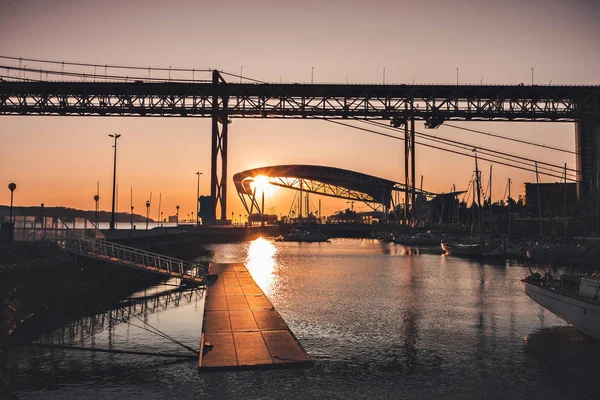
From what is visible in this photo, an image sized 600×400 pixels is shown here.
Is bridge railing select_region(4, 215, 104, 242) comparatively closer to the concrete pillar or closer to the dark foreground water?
the dark foreground water

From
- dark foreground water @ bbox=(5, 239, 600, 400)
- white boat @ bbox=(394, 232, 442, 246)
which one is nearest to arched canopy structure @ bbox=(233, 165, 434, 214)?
white boat @ bbox=(394, 232, 442, 246)

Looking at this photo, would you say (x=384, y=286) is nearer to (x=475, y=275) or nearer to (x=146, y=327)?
(x=475, y=275)

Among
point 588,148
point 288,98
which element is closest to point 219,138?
point 288,98

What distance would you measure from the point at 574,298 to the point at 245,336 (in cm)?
1241

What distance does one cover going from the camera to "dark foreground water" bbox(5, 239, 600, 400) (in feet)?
49.0

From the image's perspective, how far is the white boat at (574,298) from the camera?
19761mm

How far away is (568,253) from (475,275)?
22.7 m

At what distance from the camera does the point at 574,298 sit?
67.4ft

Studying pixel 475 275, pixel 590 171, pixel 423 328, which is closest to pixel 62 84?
pixel 475 275

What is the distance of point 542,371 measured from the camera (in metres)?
17.0

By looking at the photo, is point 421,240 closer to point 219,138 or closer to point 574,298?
point 219,138

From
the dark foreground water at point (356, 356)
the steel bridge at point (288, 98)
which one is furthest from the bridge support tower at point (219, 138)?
the dark foreground water at point (356, 356)

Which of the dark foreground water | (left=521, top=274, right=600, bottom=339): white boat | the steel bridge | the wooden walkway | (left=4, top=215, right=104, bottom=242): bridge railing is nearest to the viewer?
the dark foreground water

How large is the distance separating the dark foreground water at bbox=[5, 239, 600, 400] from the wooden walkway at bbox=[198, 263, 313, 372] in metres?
0.47
